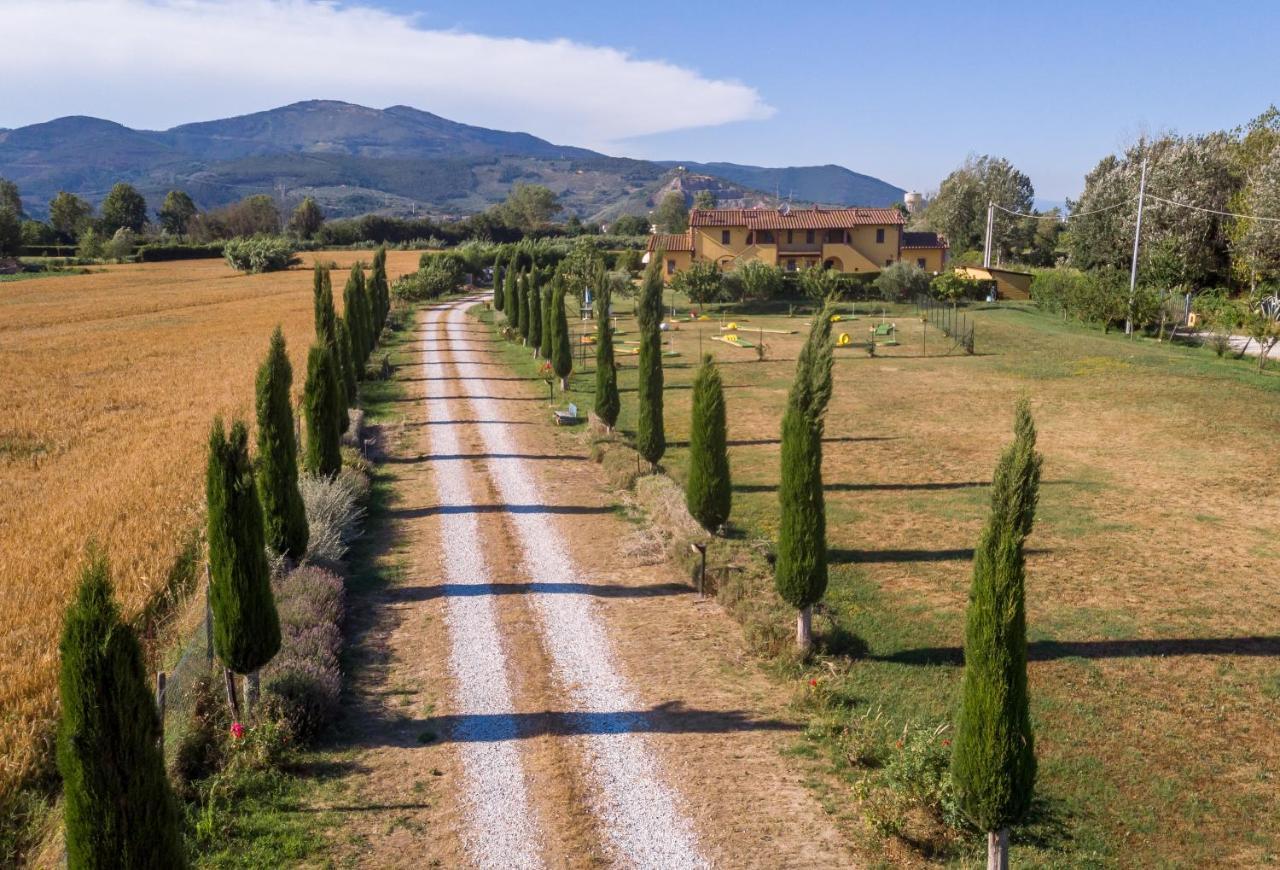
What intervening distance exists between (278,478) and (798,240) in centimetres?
6177

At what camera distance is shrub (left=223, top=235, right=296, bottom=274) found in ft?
292

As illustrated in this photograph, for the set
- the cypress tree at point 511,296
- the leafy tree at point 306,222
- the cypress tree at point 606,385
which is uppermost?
the leafy tree at point 306,222

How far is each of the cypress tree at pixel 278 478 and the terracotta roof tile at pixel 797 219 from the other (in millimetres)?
58370

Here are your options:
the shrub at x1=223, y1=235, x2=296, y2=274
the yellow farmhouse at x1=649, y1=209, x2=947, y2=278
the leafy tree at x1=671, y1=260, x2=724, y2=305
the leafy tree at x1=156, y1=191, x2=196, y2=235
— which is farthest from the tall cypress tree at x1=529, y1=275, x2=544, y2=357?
the leafy tree at x1=156, y1=191, x2=196, y2=235

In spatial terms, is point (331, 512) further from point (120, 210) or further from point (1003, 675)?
point (120, 210)

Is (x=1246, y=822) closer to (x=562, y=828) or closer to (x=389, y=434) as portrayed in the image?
(x=562, y=828)

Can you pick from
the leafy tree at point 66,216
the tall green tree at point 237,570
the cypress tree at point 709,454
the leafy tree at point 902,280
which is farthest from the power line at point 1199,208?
the leafy tree at point 66,216

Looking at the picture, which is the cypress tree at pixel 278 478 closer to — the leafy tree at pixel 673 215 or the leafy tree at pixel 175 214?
the leafy tree at pixel 673 215

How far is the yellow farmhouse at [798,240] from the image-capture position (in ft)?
226

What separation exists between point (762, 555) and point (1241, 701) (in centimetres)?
643

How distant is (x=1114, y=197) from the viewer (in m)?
58.9

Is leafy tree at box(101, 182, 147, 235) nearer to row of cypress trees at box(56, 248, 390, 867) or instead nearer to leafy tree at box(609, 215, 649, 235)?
leafy tree at box(609, 215, 649, 235)

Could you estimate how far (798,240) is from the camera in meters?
70.2

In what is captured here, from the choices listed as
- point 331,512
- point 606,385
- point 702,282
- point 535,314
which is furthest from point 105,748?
point 702,282
